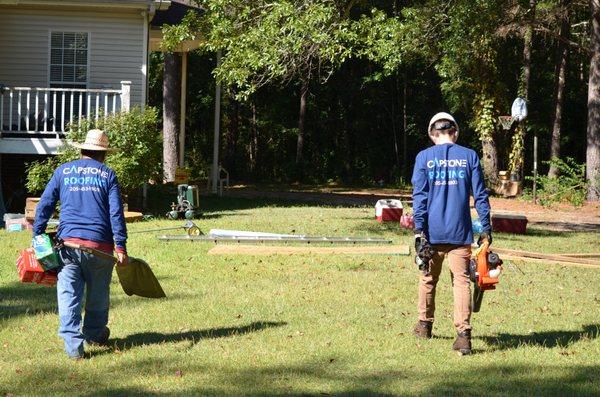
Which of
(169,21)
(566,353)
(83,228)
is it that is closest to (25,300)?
(83,228)

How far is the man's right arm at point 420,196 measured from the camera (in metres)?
7.89

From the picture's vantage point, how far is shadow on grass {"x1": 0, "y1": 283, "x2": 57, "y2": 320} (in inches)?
379

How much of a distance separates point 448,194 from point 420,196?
8.6 inches

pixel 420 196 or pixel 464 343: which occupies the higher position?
pixel 420 196

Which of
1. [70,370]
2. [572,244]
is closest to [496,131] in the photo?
[572,244]

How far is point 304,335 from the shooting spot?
334 inches

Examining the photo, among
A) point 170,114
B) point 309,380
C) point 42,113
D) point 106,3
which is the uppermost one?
point 106,3

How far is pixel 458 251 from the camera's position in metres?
7.86

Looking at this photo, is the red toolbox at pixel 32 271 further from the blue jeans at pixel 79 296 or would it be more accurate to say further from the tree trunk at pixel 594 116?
the tree trunk at pixel 594 116

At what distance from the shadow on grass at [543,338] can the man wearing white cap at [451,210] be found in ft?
2.10

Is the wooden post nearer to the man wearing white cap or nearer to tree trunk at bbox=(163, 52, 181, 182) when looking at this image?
tree trunk at bbox=(163, 52, 181, 182)

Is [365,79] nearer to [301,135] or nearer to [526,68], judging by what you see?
[301,135]

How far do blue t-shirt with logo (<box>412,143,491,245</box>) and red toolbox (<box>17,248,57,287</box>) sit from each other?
2.81 m

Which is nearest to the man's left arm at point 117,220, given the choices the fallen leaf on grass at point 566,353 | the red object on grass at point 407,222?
the fallen leaf on grass at point 566,353
